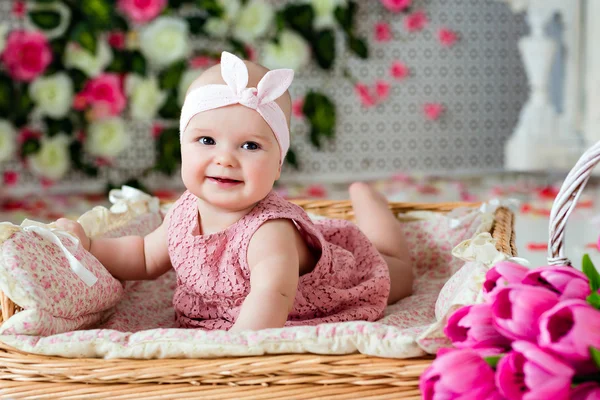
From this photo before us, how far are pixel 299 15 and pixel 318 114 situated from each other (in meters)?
0.42

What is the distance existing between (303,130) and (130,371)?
8.21ft

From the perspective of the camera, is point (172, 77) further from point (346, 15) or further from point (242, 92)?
point (242, 92)

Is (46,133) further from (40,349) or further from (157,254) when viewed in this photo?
(40,349)

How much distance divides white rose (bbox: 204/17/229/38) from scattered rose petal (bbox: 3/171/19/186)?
1.01 meters

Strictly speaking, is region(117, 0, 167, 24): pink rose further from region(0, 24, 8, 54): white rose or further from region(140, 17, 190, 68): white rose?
region(0, 24, 8, 54): white rose

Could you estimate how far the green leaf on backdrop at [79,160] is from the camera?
3.21m

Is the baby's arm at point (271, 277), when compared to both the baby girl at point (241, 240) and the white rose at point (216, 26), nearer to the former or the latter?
the baby girl at point (241, 240)

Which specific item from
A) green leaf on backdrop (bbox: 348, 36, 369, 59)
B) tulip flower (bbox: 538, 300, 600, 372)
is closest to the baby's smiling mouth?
tulip flower (bbox: 538, 300, 600, 372)

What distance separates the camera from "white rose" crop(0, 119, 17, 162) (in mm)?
3074

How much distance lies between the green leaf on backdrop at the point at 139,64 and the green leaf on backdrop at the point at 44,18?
33 cm

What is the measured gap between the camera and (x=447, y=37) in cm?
340

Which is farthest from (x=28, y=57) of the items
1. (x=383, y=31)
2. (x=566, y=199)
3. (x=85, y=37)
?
(x=566, y=199)

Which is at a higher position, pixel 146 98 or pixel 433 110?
pixel 146 98

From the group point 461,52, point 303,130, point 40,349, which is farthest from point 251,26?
point 40,349
